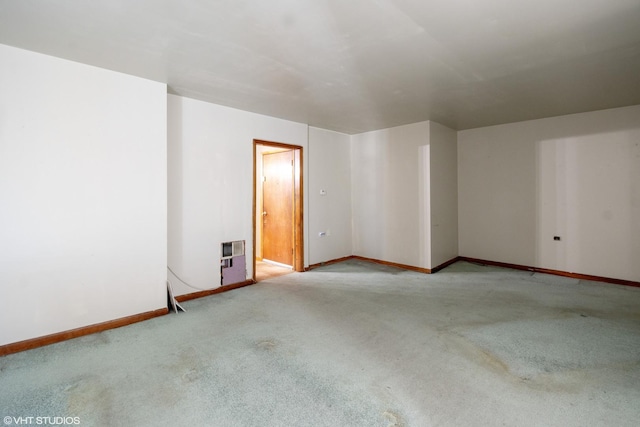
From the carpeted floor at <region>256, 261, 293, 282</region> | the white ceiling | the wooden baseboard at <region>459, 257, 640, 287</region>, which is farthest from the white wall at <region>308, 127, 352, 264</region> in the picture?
the wooden baseboard at <region>459, 257, 640, 287</region>

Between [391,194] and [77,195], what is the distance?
4533mm

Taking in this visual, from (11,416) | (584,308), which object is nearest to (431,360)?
(584,308)

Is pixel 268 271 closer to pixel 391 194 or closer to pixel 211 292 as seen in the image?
pixel 211 292

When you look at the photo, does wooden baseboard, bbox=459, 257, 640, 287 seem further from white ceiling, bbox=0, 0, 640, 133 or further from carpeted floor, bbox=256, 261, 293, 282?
carpeted floor, bbox=256, 261, 293, 282

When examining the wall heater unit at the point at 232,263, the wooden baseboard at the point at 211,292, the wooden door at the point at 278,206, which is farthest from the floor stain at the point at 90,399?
the wooden door at the point at 278,206

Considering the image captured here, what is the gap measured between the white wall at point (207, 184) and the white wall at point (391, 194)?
7.08 ft

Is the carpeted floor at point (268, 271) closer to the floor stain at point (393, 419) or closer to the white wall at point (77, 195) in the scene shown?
the white wall at point (77, 195)

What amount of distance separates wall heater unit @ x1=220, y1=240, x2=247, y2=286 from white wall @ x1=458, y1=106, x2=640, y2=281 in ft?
13.9

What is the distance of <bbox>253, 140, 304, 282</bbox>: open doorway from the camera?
17.6 ft

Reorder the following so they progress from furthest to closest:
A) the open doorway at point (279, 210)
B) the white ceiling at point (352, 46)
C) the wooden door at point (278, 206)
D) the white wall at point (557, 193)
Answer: the wooden door at point (278, 206)
the open doorway at point (279, 210)
the white wall at point (557, 193)
the white ceiling at point (352, 46)

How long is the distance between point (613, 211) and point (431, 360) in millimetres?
4209

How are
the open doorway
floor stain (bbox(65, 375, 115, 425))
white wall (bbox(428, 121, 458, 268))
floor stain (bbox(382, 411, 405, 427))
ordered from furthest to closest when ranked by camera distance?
the open doorway < white wall (bbox(428, 121, 458, 268)) < floor stain (bbox(65, 375, 115, 425)) < floor stain (bbox(382, 411, 405, 427))

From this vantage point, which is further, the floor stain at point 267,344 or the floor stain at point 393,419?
the floor stain at point 267,344

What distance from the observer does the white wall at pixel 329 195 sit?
18.4 feet
